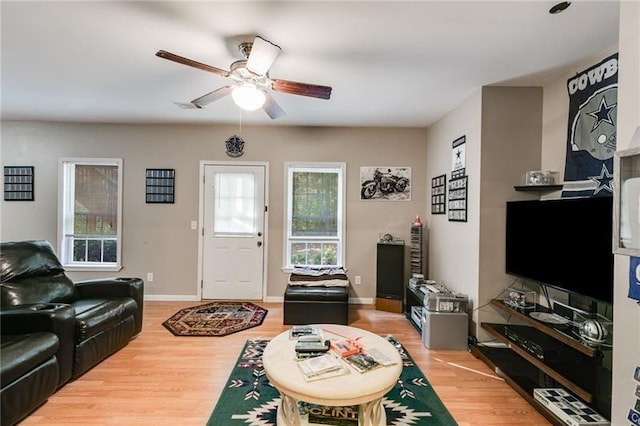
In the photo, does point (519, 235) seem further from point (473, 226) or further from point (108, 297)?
point (108, 297)

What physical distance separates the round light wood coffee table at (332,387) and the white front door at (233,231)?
8.75 feet

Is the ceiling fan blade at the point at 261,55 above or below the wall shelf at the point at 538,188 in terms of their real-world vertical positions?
above

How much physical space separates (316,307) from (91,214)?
361 centimetres

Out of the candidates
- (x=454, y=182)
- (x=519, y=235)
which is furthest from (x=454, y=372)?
(x=454, y=182)

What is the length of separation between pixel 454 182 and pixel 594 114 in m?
1.34

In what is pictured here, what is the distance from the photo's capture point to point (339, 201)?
455 centimetres

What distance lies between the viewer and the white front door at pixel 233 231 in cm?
449

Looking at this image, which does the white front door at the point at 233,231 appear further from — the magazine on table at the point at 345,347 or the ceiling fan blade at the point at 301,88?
the magazine on table at the point at 345,347

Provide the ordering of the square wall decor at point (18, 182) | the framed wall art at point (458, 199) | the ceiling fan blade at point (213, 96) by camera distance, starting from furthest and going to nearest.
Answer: the square wall decor at point (18, 182) < the framed wall art at point (458, 199) < the ceiling fan blade at point (213, 96)

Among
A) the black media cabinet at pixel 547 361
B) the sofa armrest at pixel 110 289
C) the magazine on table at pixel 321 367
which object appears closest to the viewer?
the magazine on table at pixel 321 367

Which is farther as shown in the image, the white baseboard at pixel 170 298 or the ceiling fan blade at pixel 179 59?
the white baseboard at pixel 170 298

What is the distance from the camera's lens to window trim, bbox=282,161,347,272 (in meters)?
4.51

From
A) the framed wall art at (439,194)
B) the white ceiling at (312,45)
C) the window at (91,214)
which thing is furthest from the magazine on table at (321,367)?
the window at (91,214)

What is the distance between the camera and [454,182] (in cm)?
350
